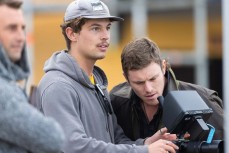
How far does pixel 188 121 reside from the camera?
11.7 feet

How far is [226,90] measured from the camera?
275 centimetres

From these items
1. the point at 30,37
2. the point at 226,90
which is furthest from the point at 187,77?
the point at 226,90

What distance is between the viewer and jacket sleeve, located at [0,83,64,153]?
2609 mm

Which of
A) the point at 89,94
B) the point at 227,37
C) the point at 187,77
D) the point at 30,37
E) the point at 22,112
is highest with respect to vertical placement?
the point at 227,37

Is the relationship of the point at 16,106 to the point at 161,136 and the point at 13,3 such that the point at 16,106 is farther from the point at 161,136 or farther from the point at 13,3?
the point at 161,136

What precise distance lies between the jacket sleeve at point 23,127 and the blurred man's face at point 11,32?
0.17 metres

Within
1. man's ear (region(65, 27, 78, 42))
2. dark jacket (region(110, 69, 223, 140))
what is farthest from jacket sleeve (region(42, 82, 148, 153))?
dark jacket (region(110, 69, 223, 140))

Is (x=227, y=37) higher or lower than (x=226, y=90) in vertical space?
higher

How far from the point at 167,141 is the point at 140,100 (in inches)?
26.1

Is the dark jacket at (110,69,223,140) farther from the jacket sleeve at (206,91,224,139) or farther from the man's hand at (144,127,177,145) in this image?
the man's hand at (144,127,177,145)

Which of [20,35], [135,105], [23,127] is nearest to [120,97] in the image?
[135,105]

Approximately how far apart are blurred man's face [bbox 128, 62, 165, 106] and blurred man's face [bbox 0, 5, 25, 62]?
1275mm

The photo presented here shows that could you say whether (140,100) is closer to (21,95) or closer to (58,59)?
(58,59)

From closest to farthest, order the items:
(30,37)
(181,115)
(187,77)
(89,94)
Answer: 1. (181,115)
2. (89,94)
3. (30,37)
4. (187,77)
